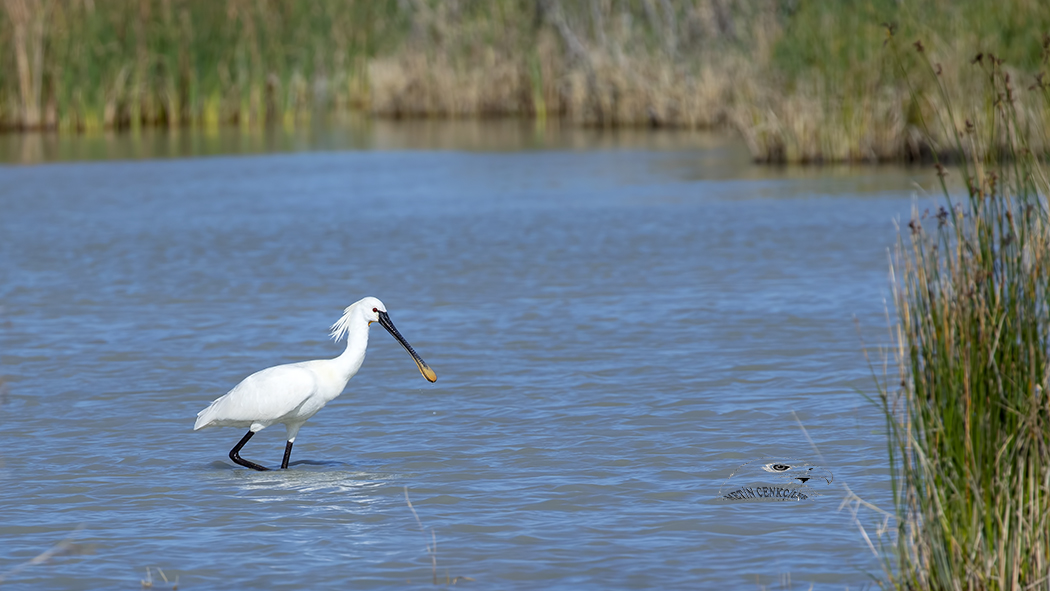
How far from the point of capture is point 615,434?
6711mm

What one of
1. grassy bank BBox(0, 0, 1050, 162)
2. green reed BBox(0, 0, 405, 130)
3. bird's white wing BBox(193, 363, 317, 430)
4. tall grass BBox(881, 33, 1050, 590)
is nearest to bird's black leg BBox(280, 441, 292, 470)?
bird's white wing BBox(193, 363, 317, 430)

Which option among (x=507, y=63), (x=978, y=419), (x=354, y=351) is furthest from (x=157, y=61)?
(x=978, y=419)

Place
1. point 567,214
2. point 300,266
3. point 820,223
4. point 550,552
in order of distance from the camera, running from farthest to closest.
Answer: point 567,214 < point 820,223 < point 300,266 < point 550,552

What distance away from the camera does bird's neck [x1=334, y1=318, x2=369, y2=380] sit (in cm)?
631

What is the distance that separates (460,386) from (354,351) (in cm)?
155

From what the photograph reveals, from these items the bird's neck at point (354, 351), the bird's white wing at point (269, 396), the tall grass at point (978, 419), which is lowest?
the bird's white wing at point (269, 396)

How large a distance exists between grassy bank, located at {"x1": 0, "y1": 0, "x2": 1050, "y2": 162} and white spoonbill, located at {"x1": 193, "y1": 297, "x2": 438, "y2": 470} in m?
11.1

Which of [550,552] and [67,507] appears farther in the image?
[67,507]

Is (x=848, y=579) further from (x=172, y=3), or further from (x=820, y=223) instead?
(x=172, y=3)

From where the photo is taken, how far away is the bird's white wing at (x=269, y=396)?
6164mm

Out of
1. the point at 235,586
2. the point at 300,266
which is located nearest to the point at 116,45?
the point at 300,266

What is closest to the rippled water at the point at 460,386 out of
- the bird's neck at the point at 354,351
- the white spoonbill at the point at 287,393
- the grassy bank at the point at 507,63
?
the white spoonbill at the point at 287,393

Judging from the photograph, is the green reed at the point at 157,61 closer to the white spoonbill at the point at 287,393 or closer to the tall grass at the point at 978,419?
the white spoonbill at the point at 287,393

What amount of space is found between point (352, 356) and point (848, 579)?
242 cm
